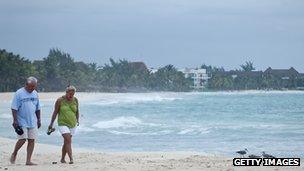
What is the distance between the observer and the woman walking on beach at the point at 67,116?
373 inches

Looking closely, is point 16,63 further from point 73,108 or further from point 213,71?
point 213,71

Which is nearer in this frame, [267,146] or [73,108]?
[73,108]

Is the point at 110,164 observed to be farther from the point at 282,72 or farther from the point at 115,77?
the point at 282,72

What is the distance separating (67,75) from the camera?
94.1 metres

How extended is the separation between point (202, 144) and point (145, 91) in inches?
4551

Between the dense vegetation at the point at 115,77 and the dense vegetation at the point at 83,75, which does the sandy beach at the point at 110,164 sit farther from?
Result: the dense vegetation at the point at 115,77

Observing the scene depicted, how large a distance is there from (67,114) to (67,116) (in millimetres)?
33

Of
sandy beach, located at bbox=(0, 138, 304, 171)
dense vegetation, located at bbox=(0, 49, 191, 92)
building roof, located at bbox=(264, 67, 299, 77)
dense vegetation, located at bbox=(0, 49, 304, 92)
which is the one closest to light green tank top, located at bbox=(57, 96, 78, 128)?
sandy beach, located at bbox=(0, 138, 304, 171)

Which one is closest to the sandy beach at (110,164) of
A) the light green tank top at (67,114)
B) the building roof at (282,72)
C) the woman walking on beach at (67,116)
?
the woman walking on beach at (67,116)

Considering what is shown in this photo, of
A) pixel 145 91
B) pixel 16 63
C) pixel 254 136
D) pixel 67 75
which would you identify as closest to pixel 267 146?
pixel 254 136

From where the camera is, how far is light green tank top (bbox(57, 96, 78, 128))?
9.52 m

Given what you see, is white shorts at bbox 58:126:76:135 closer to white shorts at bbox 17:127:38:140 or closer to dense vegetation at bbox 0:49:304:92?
white shorts at bbox 17:127:38:140

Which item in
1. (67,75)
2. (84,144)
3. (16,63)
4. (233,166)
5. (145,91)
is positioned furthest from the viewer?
(145,91)

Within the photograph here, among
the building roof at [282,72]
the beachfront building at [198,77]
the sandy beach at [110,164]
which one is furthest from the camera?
the building roof at [282,72]
